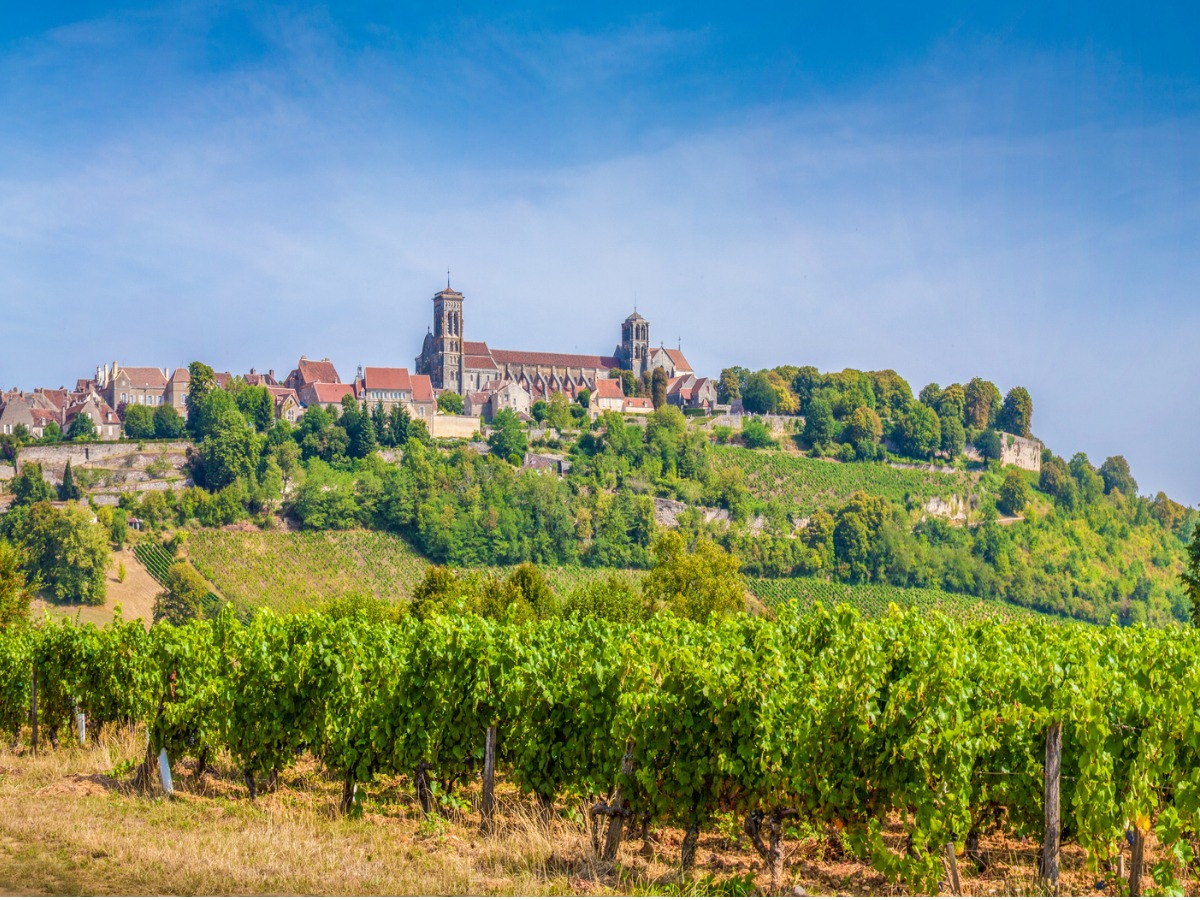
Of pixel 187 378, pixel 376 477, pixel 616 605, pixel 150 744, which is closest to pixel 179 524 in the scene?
pixel 376 477

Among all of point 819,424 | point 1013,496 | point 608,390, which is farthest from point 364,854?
point 608,390

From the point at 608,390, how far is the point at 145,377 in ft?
135

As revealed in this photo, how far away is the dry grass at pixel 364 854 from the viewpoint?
324 inches

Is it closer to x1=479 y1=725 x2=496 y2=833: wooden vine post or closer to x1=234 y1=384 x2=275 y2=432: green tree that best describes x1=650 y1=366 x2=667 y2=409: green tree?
x1=234 y1=384 x2=275 y2=432: green tree

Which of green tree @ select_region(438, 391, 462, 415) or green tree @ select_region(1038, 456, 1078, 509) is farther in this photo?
green tree @ select_region(1038, 456, 1078, 509)

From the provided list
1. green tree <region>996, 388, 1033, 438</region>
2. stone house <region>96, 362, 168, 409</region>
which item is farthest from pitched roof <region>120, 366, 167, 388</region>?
green tree <region>996, 388, 1033, 438</region>

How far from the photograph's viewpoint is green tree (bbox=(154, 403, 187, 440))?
8275cm

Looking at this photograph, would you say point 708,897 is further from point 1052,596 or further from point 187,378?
point 187,378

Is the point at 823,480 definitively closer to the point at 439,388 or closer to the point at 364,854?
the point at 439,388

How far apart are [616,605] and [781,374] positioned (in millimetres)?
86551

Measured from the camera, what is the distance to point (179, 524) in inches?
2714

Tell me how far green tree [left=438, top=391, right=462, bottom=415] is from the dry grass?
8850cm

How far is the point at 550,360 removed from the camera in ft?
383

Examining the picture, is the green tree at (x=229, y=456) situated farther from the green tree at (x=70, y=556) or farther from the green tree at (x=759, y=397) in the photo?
the green tree at (x=759, y=397)
